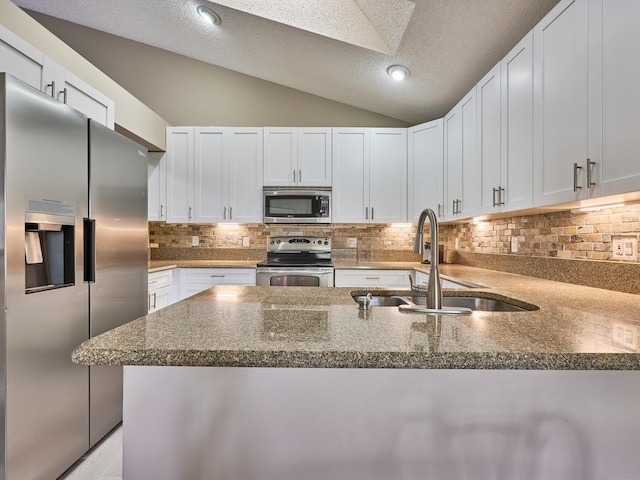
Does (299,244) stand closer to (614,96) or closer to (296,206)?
(296,206)

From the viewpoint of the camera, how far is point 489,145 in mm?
2195

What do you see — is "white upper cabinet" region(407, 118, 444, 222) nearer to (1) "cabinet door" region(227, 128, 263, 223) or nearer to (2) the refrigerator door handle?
(1) "cabinet door" region(227, 128, 263, 223)

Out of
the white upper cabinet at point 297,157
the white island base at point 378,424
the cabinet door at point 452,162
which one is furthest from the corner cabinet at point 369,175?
the white island base at point 378,424

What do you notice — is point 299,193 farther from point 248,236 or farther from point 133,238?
point 133,238

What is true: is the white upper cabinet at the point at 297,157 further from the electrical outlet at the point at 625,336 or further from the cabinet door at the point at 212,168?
the electrical outlet at the point at 625,336

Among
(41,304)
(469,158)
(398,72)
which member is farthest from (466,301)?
(398,72)

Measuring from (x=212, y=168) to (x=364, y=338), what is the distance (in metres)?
3.05

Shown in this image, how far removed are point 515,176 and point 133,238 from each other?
2.25 meters

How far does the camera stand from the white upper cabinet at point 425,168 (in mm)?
3103

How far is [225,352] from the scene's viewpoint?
0.71 m

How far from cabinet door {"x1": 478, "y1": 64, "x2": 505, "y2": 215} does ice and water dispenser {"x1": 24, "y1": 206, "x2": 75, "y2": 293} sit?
2.30 meters

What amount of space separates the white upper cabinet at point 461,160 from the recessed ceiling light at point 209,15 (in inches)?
79.2

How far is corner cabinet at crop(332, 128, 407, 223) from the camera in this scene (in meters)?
3.43

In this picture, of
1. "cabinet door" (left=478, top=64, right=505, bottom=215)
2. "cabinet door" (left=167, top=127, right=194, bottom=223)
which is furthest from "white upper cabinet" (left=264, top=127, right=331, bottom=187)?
"cabinet door" (left=478, top=64, right=505, bottom=215)
